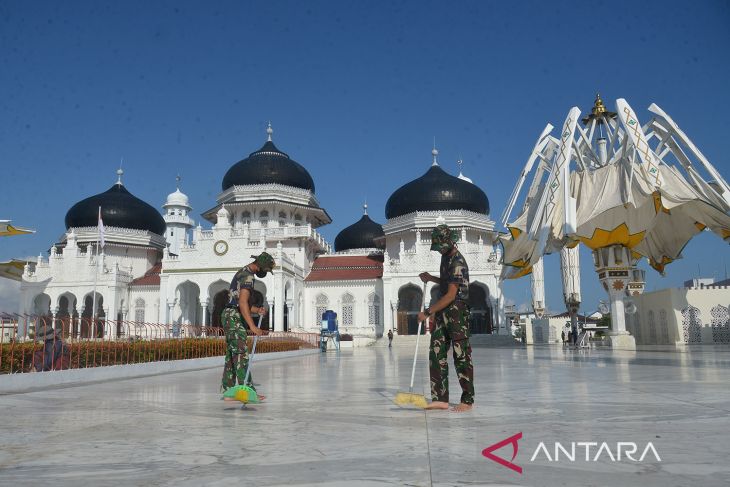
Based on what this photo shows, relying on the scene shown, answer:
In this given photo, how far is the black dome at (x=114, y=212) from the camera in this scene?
47.2m

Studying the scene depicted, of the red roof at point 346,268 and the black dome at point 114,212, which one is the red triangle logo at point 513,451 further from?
the black dome at point 114,212

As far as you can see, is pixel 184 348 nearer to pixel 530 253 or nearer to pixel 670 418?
pixel 670 418

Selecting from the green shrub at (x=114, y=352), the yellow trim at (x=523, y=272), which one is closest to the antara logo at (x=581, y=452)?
the green shrub at (x=114, y=352)

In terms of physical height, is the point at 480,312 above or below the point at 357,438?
above

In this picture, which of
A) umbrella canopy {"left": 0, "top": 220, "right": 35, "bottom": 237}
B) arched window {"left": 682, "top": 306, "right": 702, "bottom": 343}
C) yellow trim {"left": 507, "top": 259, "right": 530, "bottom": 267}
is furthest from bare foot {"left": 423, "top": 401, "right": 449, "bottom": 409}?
umbrella canopy {"left": 0, "top": 220, "right": 35, "bottom": 237}

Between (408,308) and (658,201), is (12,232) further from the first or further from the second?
(658,201)

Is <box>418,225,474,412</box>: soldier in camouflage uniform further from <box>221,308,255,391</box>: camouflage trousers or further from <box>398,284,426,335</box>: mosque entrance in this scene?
<box>398,284,426,335</box>: mosque entrance

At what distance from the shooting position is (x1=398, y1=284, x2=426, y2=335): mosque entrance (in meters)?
40.1

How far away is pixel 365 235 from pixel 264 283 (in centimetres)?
1601

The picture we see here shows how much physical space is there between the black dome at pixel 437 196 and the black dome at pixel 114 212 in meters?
21.3

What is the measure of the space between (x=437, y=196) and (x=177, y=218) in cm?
5143

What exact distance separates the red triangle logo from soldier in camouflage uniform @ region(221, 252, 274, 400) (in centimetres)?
344

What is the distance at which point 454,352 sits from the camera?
5301 mm

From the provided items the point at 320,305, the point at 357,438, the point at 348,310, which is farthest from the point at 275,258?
the point at 357,438
